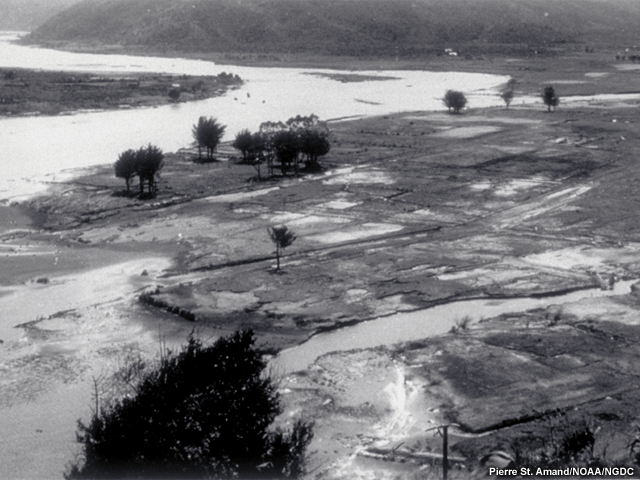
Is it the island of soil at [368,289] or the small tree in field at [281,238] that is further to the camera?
the small tree in field at [281,238]

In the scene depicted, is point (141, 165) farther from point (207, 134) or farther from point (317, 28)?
point (317, 28)

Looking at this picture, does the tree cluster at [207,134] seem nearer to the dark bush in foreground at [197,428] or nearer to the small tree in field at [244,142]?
the small tree in field at [244,142]

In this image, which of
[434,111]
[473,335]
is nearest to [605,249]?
[473,335]

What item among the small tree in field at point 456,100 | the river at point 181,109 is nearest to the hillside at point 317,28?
the river at point 181,109

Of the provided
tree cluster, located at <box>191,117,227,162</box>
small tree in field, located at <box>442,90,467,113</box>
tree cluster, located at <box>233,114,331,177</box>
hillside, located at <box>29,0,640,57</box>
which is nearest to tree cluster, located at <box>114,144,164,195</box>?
tree cluster, located at <box>233,114,331,177</box>

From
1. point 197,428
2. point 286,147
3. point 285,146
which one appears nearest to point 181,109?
point 285,146

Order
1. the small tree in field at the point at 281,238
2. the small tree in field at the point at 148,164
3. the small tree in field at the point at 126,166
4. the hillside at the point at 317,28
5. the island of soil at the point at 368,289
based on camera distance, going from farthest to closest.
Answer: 1. the hillside at the point at 317,28
2. the small tree in field at the point at 126,166
3. the small tree in field at the point at 148,164
4. the small tree in field at the point at 281,238
5. the island of soil at the point at 368,289
